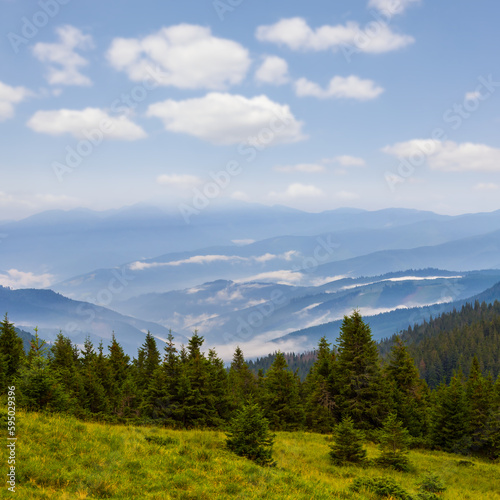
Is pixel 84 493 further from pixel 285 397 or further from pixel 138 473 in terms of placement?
pixel 285 397

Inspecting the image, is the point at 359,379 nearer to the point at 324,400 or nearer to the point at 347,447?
the point at 324,400

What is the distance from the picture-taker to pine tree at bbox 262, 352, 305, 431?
129 feet

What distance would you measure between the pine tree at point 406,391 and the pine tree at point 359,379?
3656 millimetres

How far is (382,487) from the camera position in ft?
48.7

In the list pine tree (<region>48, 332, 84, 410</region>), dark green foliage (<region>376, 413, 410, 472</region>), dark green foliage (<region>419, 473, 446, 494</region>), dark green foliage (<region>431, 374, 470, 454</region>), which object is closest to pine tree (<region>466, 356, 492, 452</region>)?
dark green foliage (<region>431, 374, 470, 454</region>)

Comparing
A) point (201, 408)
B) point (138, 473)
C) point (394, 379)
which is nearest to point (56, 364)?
point (201, 408)

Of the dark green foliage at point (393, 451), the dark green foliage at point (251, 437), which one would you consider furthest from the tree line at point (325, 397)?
the dark green foliage at point (251, 437)

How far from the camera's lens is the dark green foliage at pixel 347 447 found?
71.8ft

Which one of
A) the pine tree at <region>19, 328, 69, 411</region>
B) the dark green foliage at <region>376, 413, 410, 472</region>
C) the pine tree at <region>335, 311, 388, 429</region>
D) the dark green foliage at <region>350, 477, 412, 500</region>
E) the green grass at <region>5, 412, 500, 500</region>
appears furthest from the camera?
the pine tree at <region>335, 311, 388, 429</region>

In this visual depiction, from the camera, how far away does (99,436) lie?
52.4 ft

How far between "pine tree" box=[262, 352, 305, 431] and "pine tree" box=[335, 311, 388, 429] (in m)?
5.40

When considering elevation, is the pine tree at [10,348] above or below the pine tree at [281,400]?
above

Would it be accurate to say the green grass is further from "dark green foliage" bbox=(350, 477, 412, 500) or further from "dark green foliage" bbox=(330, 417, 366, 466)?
"dark green foliage" bbox=(330, 417, 366, 466)

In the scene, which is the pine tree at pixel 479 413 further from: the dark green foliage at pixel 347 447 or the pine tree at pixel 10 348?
the pine tree at pixel 10 348
